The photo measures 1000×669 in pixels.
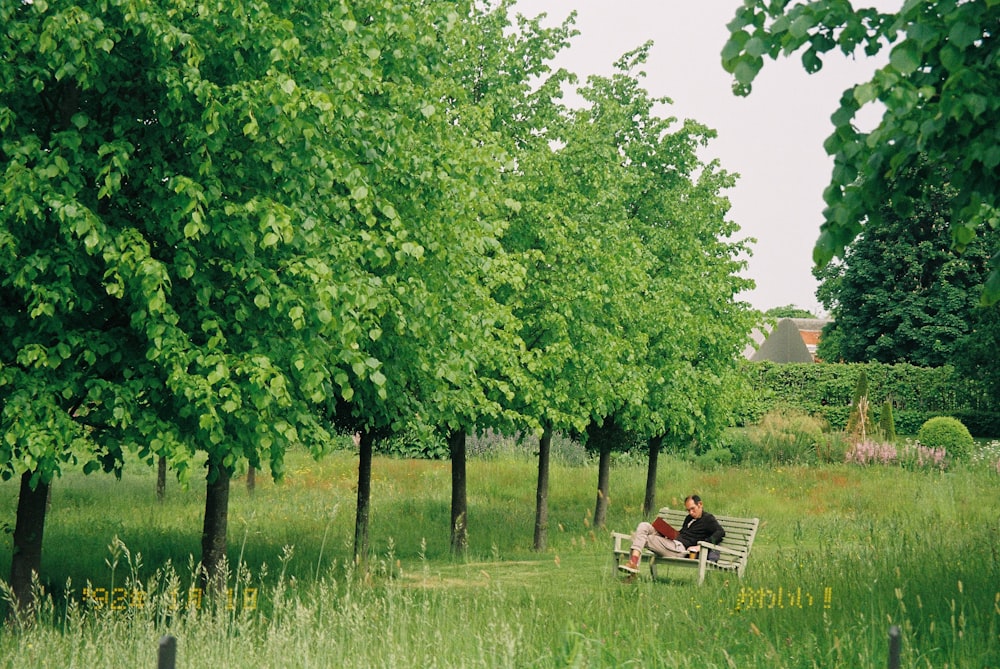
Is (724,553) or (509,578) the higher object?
(724,553)

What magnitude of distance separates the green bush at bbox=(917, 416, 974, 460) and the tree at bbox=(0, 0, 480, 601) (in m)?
24.5

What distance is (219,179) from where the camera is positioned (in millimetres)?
8289

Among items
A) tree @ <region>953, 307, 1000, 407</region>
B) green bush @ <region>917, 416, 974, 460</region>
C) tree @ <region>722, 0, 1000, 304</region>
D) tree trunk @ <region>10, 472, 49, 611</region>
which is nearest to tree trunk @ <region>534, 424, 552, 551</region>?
tree trunk @ <region>10, 472, 49, 611</region>

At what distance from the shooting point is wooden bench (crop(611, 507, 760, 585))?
1170 centimetres

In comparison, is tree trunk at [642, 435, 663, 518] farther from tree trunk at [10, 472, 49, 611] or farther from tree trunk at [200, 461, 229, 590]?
tree trunk at [10, 472, 49, 611]

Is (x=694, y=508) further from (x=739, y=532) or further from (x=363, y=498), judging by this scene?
(x=363, y=498)

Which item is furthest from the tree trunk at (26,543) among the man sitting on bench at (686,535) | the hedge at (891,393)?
the hedge at (891,393)

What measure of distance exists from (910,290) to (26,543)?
4335 cm

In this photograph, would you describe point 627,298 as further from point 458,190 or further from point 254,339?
point 254,339

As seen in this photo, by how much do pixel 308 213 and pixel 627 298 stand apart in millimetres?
7924

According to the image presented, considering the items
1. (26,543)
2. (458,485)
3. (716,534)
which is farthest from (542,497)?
(26,543)

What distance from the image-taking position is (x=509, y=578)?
1302 centimetres

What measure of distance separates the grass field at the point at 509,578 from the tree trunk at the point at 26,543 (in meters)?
0.46

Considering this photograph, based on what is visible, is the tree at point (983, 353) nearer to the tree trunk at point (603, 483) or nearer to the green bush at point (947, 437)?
the green bush at point (947, 437)
